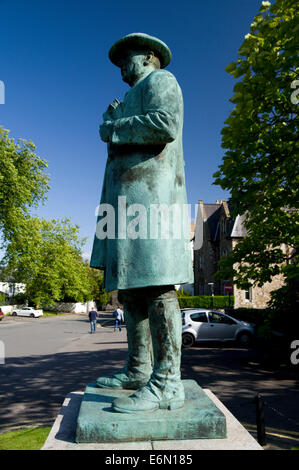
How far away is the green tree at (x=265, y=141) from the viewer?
21.3ft

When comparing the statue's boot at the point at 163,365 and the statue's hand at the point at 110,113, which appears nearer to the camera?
the statue's boot at the point at 163,365

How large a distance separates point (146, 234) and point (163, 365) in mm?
899

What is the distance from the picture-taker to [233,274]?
825 cm

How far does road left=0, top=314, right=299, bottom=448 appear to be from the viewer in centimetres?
597

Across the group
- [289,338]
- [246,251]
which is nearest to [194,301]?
[289,338]

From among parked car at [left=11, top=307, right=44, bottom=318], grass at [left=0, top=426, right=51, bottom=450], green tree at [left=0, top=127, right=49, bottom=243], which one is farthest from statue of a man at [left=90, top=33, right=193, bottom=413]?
parked car at [left=11, top=307, right=44, bottom=318]

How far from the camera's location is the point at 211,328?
1634 cm

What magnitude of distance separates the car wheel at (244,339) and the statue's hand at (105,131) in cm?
1555

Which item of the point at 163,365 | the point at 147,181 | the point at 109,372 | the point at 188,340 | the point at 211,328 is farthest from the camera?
the point at 211,328

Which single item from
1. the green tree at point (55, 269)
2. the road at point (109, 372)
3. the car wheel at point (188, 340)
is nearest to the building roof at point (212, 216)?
the green tree at point (55, 269)

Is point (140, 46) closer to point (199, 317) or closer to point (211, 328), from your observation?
point (199, 317)

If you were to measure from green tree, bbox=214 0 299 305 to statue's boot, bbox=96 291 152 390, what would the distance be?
152 inches

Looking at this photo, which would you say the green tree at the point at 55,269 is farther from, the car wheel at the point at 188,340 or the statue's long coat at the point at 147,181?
the statue's long coat at the point at 147,181

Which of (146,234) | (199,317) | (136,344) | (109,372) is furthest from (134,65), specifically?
(199,317)
